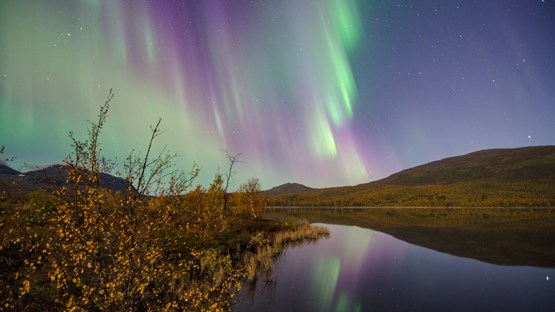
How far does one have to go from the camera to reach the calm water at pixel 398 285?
1544 cm

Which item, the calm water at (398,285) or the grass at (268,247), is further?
the grass at (268,247)

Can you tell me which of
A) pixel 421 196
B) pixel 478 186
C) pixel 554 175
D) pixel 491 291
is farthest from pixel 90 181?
pixel 554 175

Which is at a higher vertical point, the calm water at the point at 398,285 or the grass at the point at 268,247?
the grass at the point at 268,247

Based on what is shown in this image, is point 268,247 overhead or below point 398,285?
overhead

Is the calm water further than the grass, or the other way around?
the grass

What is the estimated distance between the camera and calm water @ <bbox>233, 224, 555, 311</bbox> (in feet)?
50.6

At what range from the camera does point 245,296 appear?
16.4m

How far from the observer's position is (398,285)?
63.1 feet

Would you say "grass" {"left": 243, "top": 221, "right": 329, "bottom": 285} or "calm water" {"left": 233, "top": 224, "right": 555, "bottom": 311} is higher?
"grass" {"left": 243, "top": 221, "right": 329, "bottom": 285}

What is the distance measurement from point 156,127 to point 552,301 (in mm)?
19218

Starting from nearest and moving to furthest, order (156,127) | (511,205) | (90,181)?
(90,181) < (156,127) < (511,205)

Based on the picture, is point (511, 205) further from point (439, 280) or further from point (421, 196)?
point (439, 280)

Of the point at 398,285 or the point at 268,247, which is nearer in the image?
the point at 398,285

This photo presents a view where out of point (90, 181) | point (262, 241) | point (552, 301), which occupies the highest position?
point (90, 181)
